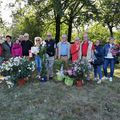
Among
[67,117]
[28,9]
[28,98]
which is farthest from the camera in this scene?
[28,9]

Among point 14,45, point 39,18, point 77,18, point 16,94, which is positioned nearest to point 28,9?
point 39,18

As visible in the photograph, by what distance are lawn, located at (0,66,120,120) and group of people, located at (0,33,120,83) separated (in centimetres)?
80

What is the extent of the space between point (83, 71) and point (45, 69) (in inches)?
54.3

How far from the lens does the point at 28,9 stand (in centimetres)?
3322

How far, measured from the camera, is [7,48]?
13.8m

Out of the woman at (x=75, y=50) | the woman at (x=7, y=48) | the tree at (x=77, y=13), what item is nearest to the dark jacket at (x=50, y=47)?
the woman at (x=75, y=50)

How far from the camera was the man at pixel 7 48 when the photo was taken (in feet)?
45.1

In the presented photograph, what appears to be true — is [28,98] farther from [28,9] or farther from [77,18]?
[77,18]

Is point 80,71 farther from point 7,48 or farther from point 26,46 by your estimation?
point 7,48

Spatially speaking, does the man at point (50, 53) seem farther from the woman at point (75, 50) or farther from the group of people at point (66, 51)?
the woman at point (75, 50)

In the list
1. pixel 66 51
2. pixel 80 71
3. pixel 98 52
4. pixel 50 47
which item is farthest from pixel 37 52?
pixel 98 52

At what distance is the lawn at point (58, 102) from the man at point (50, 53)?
1.72 ft

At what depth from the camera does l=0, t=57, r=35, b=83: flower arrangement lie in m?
12.4

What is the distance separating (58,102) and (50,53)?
2.47 meters
